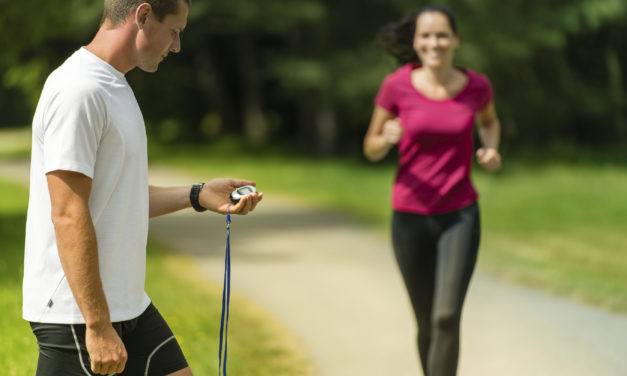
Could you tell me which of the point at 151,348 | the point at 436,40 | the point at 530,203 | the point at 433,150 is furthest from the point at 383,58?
the point at 151,348

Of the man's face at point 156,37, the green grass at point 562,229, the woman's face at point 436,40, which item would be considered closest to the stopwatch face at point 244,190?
the man's face at point 156,37

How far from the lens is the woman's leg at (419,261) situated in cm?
432

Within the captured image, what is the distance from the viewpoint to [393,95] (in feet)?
14.5

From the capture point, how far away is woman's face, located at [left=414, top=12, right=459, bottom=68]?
440 cm

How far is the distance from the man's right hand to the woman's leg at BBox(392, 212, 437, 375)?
2188 millimetres

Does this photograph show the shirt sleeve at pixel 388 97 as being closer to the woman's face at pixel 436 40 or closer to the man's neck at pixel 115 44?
the woman's face at pixel 436 40

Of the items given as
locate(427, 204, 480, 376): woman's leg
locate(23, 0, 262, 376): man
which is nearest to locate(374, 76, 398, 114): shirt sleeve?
locate(427, 204, 480, 376): woman's leg

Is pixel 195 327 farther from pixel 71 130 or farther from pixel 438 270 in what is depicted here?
pixel 71 130

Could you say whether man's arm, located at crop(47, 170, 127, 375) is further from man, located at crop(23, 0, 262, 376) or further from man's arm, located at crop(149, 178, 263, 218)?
man's arm, located at crop(149, 178, 263, 218)

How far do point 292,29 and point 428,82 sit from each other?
800 inches

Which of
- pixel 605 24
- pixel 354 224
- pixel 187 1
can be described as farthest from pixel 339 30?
pixel 187 1

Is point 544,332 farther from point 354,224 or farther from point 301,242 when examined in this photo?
point 354,224

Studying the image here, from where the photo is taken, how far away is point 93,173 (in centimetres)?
234

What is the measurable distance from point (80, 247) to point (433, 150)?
2.40 meters
